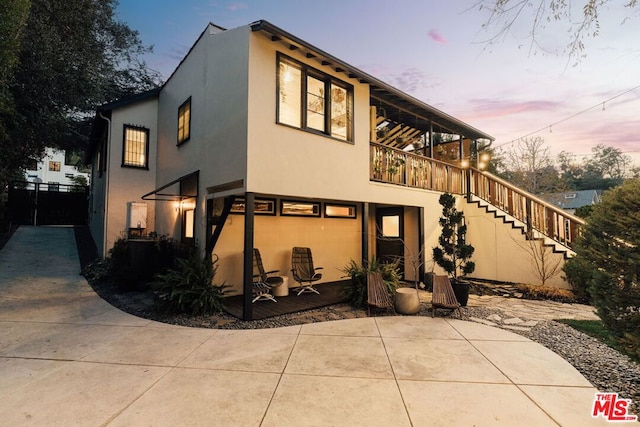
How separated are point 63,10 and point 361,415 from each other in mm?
14803

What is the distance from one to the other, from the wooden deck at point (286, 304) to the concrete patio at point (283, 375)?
92cm

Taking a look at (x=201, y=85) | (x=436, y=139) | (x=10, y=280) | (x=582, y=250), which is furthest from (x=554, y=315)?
(x=436, y=139)

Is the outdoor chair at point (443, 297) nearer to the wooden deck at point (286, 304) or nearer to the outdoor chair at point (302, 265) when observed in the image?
the wooden deck at point (286, 304)

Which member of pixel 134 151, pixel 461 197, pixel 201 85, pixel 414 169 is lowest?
pixel 461 197

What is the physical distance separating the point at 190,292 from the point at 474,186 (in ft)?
30.5

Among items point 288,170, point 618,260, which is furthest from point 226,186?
point 618,260

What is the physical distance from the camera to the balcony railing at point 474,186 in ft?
26.2

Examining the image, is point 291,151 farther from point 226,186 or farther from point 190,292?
point 190,292

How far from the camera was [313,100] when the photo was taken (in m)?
6.48

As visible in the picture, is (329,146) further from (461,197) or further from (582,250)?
(461,197)

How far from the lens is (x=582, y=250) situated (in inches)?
123

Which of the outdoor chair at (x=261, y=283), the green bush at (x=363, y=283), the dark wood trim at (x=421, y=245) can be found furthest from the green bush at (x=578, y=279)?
the outdoor chair at (x=261, y=283)

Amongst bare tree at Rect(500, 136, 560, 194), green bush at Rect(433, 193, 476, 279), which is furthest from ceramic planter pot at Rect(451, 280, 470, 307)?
bare tree at Rect(500, 136, 560, 194)

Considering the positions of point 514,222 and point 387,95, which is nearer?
point 387,95
